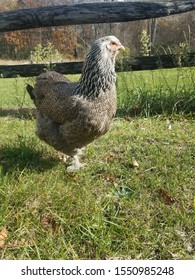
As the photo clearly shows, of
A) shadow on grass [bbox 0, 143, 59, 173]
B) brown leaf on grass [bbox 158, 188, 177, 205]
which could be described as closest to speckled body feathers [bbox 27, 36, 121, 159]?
shadow on grass [bbox 0, 143, 59, 173]

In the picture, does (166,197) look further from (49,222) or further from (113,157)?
(49,222)

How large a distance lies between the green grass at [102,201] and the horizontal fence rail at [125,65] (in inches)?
74.0

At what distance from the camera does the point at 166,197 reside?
2811 mm

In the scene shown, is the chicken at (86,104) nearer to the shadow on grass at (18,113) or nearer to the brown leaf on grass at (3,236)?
the brown leaf on grass at (3,236)

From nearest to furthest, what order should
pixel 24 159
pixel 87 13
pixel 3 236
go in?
pixel 3 236 < pixel 24 159 < pixel 87 13

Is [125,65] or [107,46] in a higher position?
[107,46]

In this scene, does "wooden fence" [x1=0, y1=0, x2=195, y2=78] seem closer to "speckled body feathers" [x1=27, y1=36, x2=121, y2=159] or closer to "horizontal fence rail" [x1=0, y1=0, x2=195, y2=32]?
"horizontal fence rail" [x1=0, y1=0, x2=195, y2=32]

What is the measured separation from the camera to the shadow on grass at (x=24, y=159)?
3203 mm

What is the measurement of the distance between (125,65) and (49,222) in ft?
11.4

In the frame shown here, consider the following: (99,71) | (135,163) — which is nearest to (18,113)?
(99,71)

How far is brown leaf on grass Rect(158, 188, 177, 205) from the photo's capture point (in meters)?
2.78

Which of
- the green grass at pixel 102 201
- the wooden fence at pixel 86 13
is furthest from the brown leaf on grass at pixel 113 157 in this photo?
the wooden fence at pixel 86 13
